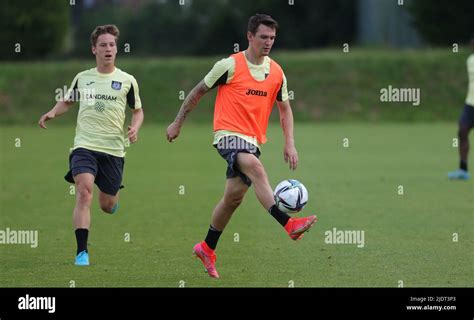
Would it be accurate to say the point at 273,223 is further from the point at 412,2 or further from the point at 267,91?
the point at 412,2

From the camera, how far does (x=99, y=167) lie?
10625 millimetres

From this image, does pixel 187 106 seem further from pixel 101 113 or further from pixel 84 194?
pixel 84 194

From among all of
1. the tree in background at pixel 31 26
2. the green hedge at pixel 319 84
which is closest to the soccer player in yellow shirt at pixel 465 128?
the green hedge at pixel 319 84

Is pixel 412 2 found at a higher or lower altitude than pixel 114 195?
higher

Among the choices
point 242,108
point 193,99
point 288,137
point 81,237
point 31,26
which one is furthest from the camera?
point 31,26

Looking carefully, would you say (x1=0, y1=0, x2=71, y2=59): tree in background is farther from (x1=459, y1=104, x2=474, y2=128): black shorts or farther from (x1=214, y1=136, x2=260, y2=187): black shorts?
(x1=214, y1=136, x2=260, y2=187): black shorts

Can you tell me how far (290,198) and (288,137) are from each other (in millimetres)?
732

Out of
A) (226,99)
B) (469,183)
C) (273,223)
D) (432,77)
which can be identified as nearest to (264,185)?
(226,99)

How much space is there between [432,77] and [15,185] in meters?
22.9

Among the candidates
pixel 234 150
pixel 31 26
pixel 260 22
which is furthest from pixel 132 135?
pixel 31 26

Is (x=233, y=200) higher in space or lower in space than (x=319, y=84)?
lower

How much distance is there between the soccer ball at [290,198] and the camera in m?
9.55

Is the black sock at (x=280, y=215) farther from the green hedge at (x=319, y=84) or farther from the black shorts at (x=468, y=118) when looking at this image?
the green hedge at (x=319, y=84)

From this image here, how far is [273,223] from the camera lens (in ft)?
44.7
